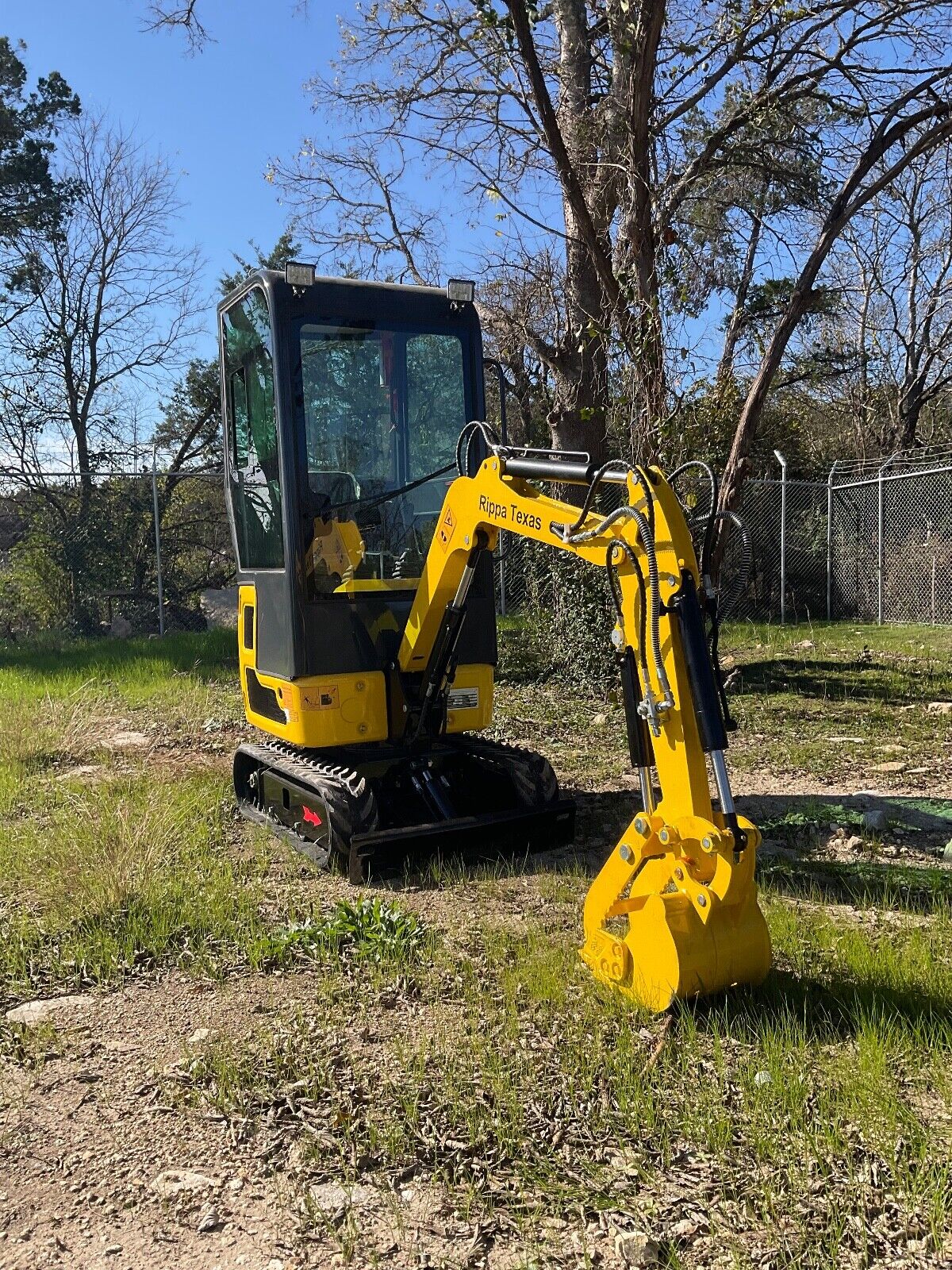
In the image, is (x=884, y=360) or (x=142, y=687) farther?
(x=884, y=360)

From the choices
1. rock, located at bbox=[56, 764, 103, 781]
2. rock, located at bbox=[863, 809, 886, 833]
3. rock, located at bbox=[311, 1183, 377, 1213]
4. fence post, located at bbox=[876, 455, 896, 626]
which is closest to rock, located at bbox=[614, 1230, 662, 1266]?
rock, located at bbox=[311, 1183, 377, 1213]

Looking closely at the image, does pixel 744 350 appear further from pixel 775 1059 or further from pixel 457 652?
pixel 775 1059

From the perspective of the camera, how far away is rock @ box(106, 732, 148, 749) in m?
8.26

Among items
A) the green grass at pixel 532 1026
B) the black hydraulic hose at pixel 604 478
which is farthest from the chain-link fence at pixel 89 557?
the black hydraulic hose at pixel 604 478

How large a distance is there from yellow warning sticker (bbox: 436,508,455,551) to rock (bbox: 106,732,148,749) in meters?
4.13

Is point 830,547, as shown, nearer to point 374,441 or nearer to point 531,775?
point 531,775

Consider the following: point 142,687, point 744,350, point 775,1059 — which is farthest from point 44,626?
point 775,1059

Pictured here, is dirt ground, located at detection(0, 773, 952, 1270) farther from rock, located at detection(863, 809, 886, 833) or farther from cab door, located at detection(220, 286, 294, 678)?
rock, located at detection(863, 809, 886, 833)

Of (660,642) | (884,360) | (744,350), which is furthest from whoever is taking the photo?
(884,360)

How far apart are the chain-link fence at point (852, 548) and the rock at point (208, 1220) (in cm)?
1490

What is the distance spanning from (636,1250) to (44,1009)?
93.9 inches

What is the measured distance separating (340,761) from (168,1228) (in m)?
3.03

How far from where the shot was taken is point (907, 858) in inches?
207

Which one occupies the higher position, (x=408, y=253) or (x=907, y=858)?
(x=408, y=253)
